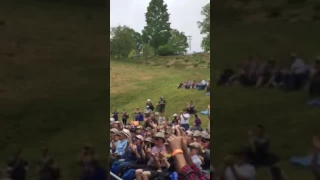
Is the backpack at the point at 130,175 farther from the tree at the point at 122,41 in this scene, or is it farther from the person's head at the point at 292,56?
the tree at the point at 122,41

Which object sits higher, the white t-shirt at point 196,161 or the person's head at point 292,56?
the person's head at point 292,56

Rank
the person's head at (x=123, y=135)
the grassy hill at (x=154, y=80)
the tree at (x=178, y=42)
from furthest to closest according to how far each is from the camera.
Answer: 1. the tree at (x=178, y=42)
2. the grassy hill at (x=154, y=80)
3. the person's head at (x=123, y=135)

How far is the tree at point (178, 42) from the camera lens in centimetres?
2416

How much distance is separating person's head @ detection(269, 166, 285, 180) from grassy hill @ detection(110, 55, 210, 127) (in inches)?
507

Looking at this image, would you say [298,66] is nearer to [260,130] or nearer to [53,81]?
[260,130]


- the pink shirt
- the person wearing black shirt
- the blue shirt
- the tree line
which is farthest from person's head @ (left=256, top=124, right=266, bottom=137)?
the tree line

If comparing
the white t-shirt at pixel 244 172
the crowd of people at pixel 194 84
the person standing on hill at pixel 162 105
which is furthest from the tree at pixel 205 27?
the white t-shirt at pixel 244 172

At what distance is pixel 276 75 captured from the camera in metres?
5.60

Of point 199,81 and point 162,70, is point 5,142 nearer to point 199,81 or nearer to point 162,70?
point 199,81

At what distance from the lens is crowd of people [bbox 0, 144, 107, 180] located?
5305 mm

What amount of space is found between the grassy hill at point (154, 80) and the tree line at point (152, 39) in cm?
76

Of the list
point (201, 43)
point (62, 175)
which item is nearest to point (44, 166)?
point (62, 175)

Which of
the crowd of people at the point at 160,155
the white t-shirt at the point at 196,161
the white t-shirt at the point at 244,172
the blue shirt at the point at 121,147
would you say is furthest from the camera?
the blue shirt at the point at 121,147

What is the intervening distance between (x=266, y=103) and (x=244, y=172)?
3.01 feet
